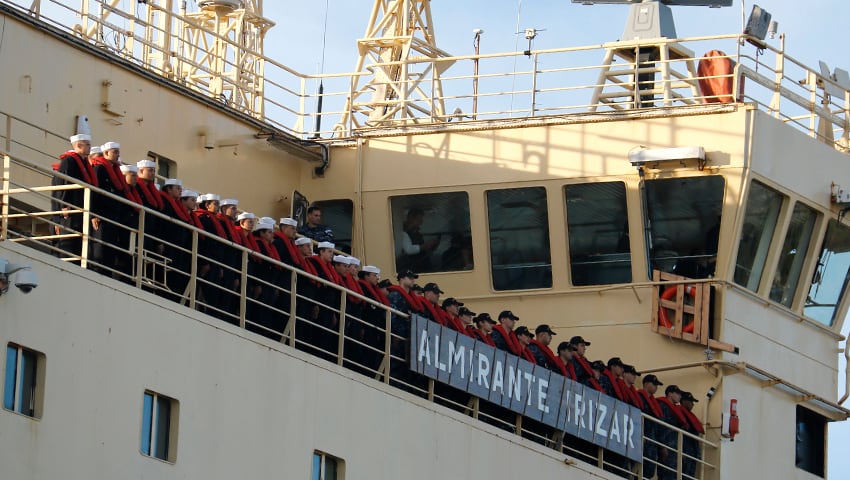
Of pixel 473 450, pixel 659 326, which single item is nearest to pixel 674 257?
pixel 659 326

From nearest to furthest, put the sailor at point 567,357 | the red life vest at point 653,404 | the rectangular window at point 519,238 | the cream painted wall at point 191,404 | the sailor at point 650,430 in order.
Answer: the cream painted wall at point 191,404 → the sailor at point 567,357 → the sailor at point 650,430 → the red life vest at point 653,404 → the rectangular window at point 519,238

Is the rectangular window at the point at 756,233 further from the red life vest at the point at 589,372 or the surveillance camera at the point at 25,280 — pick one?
the surveillance camera at the point at 25,280

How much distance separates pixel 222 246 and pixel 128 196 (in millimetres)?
1229

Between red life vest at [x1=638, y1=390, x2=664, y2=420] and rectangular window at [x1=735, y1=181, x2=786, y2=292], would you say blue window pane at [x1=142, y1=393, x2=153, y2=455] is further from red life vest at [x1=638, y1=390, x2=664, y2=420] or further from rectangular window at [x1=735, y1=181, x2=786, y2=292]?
rectangular window at [x1=735, y1=181, x2=786, y2=292]

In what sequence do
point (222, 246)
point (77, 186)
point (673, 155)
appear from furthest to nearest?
1. point (673, 155)
2. point (222, 246)
3. point (77, 186)

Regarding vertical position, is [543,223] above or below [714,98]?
below

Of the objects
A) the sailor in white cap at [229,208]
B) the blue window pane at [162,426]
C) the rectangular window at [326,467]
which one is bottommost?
the rectangular window at [326,467]

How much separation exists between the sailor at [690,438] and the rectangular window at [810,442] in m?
2.32

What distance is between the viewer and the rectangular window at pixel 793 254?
2625 centimetres

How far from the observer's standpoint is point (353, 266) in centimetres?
2106

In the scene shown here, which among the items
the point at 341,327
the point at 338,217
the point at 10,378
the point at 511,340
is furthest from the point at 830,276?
the point at 10,378

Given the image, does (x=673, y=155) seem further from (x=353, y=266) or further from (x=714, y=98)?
(x=353, y=266)

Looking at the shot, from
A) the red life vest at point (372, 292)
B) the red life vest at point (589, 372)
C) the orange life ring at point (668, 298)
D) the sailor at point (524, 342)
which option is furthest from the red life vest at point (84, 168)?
the orange life ring at point (668, 298)

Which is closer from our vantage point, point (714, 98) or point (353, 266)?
point (353, 266)
